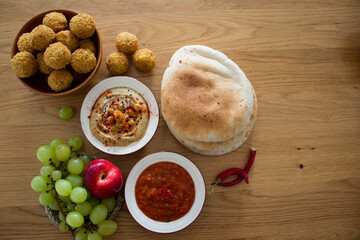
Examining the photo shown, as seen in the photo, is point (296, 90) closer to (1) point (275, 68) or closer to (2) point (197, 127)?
(1) point (275, 68)

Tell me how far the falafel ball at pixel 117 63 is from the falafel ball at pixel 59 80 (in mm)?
322

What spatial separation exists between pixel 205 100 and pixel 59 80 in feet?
3.34

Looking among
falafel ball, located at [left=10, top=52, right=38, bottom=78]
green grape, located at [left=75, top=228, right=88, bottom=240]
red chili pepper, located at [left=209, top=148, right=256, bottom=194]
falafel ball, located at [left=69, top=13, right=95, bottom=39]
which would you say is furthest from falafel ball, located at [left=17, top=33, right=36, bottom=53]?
red chili pepper, located at [left=209, top=148, right=256, bottom=194]

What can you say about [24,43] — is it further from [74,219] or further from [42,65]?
[74,219]

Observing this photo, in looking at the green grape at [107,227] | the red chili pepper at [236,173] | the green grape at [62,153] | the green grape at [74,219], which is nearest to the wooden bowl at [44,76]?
the green grape at [62,153]

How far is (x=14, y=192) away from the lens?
2035mm

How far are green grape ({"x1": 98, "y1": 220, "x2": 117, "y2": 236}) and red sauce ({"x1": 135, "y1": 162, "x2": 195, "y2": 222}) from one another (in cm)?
24

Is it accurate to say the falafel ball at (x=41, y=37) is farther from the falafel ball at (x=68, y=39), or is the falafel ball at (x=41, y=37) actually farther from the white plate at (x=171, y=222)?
the white plate at (x=171, y=222)

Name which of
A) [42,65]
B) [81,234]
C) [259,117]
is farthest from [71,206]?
[259,117]

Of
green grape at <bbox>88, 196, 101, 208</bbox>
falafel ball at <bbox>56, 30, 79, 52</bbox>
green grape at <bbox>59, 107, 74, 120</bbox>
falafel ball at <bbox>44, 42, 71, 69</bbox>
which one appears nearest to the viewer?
falafel ball at <bbox>44, 42, 71, 69</bbox>

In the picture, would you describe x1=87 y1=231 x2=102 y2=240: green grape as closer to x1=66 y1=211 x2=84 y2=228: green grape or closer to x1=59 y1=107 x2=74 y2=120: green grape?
x1=66 y1=211 x2=84 y2=228: green grape

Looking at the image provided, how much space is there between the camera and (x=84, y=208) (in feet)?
5.88

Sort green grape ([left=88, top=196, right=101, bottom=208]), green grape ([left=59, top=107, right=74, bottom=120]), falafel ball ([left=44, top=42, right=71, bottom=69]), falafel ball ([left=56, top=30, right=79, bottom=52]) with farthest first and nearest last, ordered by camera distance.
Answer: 1. green grape ([left=59, top=107, right=74, bottom=120])
2. green grape ([left=88, top=196, right=101, bottom=208])
3. falafel ball ([left=56, top=30, right=79, bottom=52])
4. falafel ball ([left=44, top=42, right=71, bottom=69])

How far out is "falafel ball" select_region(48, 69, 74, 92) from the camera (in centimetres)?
175
